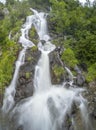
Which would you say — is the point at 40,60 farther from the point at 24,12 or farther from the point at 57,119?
the point at 24,12

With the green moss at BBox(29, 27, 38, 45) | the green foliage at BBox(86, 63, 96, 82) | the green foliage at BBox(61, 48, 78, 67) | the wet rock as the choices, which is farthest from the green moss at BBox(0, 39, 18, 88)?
the green foliage at BBox(86, 63, 96, 82)

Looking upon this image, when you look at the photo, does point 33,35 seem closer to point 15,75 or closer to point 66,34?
point 66,34

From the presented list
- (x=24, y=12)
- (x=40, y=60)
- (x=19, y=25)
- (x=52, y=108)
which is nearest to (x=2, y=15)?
(x=24, y=12)

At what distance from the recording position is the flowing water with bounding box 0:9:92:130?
23045mm

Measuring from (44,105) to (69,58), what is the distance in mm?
7867

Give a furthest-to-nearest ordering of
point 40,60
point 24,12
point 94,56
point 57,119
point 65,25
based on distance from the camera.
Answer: point 24,12, point 65,25, point 94,56, point 40,60, point 57,119

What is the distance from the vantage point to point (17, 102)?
25.4 m

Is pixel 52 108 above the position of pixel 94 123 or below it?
above

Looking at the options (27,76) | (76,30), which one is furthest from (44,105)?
(76,30)

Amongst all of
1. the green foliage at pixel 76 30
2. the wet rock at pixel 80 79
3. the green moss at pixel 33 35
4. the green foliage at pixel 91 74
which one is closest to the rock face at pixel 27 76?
the green foliage at pixel 76 30

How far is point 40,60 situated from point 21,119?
858 cm

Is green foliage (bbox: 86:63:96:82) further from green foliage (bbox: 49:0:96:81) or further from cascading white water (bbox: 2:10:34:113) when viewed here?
cascading white water (bbox: 2:10:34:113)

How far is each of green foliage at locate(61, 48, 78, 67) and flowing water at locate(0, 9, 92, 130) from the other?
1.02 metres

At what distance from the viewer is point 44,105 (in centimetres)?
2466
